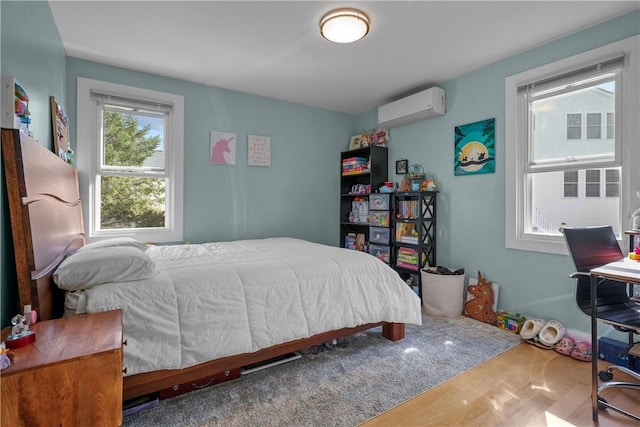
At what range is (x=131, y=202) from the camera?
324cm

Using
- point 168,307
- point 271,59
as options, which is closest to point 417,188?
point 271,59

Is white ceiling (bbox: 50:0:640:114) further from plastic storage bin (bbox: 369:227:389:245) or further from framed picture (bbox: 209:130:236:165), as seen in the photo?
plastic storage bin (bbox: 369:227:389:245)

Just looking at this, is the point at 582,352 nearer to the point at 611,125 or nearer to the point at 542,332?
the point at 542,332

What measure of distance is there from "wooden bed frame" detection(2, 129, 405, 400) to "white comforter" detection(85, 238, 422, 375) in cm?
13

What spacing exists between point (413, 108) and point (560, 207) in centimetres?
170

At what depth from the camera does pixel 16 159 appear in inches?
51.7

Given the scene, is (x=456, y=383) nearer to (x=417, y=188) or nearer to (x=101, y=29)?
(x=417, y=188)

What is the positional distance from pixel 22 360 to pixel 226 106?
10.4ft

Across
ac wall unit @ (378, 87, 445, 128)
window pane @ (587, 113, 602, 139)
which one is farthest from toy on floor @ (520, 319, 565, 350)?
ac wall unit @ (378, 87, 445, 128)

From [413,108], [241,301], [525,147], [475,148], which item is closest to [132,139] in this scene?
[241,301]

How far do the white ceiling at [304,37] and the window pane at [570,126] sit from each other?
0.50 meters

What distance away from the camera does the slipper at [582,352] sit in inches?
85.9

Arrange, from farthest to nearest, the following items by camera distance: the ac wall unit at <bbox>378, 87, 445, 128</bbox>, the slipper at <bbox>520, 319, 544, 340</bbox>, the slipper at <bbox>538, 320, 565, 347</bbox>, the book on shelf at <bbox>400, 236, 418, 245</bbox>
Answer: the book on shelf at <bbox>400, 236, 418, 245</bbox>, the ac wall unit at <bbox>378, 87, 445, 128</bbox>, the slipper at <bbox>520, 319, 544, 340</bbox>, the slipper at <bbox>538, 320, 565, 347</bbox>

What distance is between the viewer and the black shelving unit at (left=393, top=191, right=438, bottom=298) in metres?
3.41
